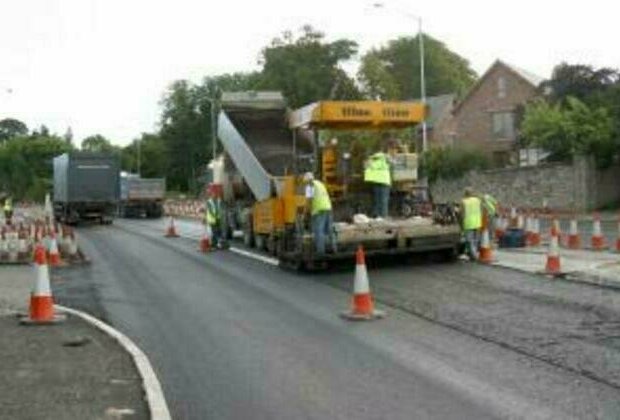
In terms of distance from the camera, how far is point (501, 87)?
260ft

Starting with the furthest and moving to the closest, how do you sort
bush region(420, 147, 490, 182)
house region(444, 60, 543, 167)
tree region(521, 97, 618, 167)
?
house region(444, 60, 543, 167), bush region(420, 147, 490, 182), tree region(521, 97, 618, 167)

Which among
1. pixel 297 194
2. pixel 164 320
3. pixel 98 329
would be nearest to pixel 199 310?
pixel 164 320

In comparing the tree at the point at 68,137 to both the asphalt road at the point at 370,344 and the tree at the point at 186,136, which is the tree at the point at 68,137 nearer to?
the tree at the point at 186,136

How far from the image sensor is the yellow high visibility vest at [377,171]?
860 inches

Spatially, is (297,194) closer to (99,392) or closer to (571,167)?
(99,392)

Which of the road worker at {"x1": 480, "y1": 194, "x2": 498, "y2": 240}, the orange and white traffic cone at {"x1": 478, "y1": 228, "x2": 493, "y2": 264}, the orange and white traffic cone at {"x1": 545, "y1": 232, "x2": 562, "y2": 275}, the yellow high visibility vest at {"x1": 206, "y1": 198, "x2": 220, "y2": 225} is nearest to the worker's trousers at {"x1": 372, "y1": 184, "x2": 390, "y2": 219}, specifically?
the orange and white traffic cone at {"x1": 478, "y1": 228, "x2": 493, "y2": 264}

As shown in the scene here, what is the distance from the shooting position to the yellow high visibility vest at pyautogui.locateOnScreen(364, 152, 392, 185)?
21844 mm

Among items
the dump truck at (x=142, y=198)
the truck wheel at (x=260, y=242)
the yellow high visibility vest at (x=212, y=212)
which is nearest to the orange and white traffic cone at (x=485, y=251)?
the truck wheel at (x=260, y=242)

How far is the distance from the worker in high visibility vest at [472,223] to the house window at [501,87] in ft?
194

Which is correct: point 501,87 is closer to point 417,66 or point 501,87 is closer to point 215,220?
point 417,66

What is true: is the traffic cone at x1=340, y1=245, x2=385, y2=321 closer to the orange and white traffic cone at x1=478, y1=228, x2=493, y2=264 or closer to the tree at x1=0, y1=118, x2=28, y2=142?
the orange and white traffic cone at x1=478, y1=228, x2=493, y2=264

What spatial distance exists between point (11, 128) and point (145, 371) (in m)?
182

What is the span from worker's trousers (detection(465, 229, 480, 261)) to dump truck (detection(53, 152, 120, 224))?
104 feet

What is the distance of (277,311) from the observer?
1527 centimetres
